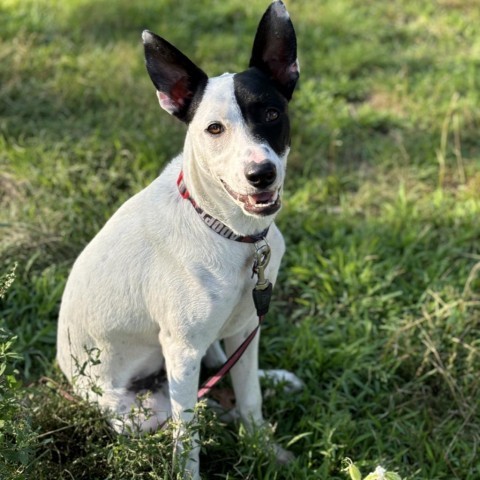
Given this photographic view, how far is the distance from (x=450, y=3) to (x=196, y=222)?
5062 mm

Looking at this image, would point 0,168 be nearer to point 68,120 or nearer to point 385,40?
point 68,120

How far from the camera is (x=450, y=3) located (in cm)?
634

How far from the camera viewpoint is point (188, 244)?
2.34 metres

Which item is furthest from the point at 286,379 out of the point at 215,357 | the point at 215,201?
the point at 215,201

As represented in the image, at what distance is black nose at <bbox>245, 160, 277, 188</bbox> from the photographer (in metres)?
2.04

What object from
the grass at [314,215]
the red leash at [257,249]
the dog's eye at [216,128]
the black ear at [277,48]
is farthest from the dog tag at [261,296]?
the black ear at [277,48]

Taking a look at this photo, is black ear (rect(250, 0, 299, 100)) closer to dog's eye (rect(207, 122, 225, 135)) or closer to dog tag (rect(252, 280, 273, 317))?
dog's eye (rect(207, 122, 225, 135))

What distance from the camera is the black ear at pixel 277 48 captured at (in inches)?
87.8

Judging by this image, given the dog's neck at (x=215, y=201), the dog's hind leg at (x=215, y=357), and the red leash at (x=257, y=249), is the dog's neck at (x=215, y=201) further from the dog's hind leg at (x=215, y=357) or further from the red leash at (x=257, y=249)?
the dog's hind leg at (x=215, y=357)

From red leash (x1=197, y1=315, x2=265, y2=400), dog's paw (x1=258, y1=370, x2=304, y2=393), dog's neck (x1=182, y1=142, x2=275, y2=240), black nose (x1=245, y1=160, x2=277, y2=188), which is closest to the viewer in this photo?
black nose (x1=245, y1=160, x2=277, y2=188)

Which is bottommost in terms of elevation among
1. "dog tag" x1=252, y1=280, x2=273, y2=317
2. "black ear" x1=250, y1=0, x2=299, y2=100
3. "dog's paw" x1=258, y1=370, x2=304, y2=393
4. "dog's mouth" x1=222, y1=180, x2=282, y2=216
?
"dog's paw" x1=258, y1=370, x2=304, y2=393

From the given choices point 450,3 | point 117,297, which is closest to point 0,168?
point 117,297

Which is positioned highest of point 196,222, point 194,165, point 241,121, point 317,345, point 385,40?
point 241,121

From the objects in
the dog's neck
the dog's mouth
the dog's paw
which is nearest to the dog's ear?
the dog's neck
